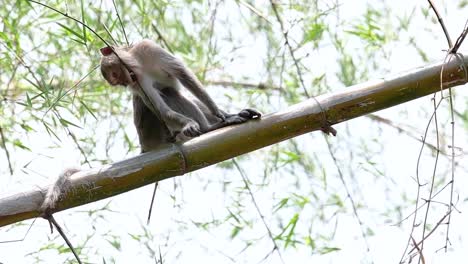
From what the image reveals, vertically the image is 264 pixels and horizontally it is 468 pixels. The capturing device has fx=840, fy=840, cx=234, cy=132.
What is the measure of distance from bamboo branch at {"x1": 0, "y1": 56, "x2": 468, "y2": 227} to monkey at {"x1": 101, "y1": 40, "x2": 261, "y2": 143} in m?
1.06

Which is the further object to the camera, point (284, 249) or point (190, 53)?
point (190, 53)

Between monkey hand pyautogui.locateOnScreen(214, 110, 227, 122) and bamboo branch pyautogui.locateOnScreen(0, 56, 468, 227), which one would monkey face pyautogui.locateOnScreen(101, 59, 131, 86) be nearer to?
monkey hand pyautogui.locateOnScreen(214, 110, 227, 122)

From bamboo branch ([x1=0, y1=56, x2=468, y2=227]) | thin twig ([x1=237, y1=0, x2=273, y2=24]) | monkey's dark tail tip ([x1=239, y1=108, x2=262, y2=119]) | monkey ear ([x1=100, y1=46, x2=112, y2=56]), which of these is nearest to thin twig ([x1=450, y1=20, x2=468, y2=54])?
bamboo branch ([x1=0, y1=56, x2=468, y2=227])

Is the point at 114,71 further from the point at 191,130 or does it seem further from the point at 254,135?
the point at 254,135

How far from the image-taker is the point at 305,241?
5.62 metres

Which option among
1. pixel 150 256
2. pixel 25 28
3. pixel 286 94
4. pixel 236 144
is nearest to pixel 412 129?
pixel 286 94

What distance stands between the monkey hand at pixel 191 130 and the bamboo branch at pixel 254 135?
33.3 inches

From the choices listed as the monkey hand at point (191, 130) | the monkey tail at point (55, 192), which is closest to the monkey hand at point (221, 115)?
the monkey hand at point (191, 130)

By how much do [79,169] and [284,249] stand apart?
187 centimetres

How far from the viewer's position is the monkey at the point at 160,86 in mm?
4633

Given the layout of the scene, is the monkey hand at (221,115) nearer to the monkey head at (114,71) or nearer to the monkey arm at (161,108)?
the monkey arm at (161,108)

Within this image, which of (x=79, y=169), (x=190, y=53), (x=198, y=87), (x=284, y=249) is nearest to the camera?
(x=79, y=169)

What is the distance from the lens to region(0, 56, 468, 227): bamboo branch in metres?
3.37

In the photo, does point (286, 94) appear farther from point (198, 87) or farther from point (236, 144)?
point (236, 144)
